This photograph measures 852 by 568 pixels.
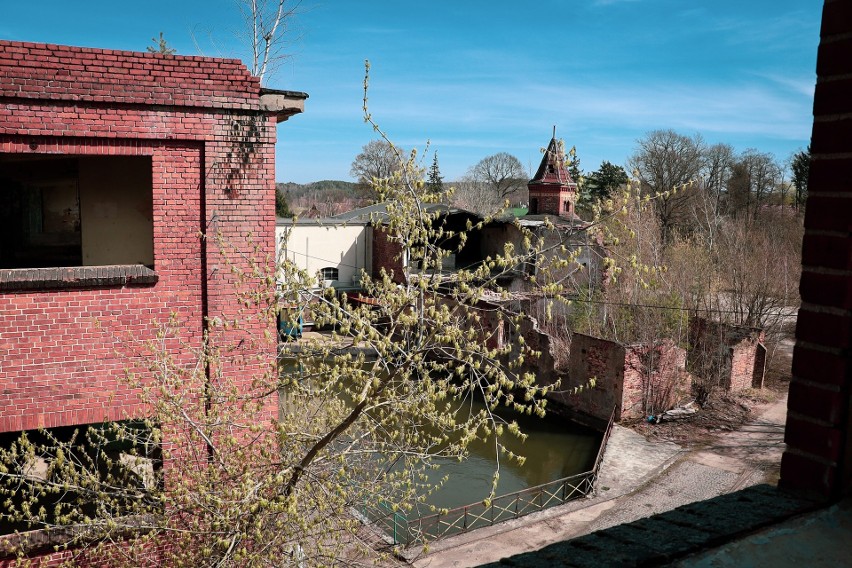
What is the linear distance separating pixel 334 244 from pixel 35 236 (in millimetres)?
26611

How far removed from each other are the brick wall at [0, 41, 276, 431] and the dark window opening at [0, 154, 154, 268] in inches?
77.0

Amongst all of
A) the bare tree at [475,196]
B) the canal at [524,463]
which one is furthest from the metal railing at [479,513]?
the bare tree at [475,196]

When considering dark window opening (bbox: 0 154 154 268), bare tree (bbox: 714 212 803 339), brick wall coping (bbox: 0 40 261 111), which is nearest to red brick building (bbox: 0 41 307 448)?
brick wall coping (bbox: 0 40 261 111)

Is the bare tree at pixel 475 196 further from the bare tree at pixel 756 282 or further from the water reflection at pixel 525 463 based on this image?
the water reflection at pixel 525 463

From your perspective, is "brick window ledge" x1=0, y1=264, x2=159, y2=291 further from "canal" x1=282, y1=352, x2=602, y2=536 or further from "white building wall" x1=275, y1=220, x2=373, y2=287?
"white building wall" x1=275, y1=220, x2=373, y2=287

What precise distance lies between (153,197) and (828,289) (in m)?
8.36

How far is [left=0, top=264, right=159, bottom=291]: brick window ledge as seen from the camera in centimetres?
828

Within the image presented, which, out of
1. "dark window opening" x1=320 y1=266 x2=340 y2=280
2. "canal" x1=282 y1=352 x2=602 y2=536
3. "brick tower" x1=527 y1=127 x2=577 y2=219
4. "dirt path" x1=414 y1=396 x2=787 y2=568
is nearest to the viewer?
"dirt path" x1=414 y1=396 x2=787 y2=568

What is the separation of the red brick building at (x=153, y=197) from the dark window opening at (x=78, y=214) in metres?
1.43

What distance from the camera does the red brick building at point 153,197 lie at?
826 centimetres

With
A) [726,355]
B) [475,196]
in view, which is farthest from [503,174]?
[726,355]

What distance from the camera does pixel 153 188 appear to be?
8.84 meters

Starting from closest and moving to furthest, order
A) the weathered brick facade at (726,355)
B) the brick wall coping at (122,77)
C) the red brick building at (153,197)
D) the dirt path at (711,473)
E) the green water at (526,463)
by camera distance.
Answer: the brick wall coping at (122,77)
the red brick building at (153,197)
the dirt path at (711,473)
the green water at (526,463)
the weathered brick facade at (726,355)

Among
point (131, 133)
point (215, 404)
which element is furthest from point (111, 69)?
point (215, 404)
